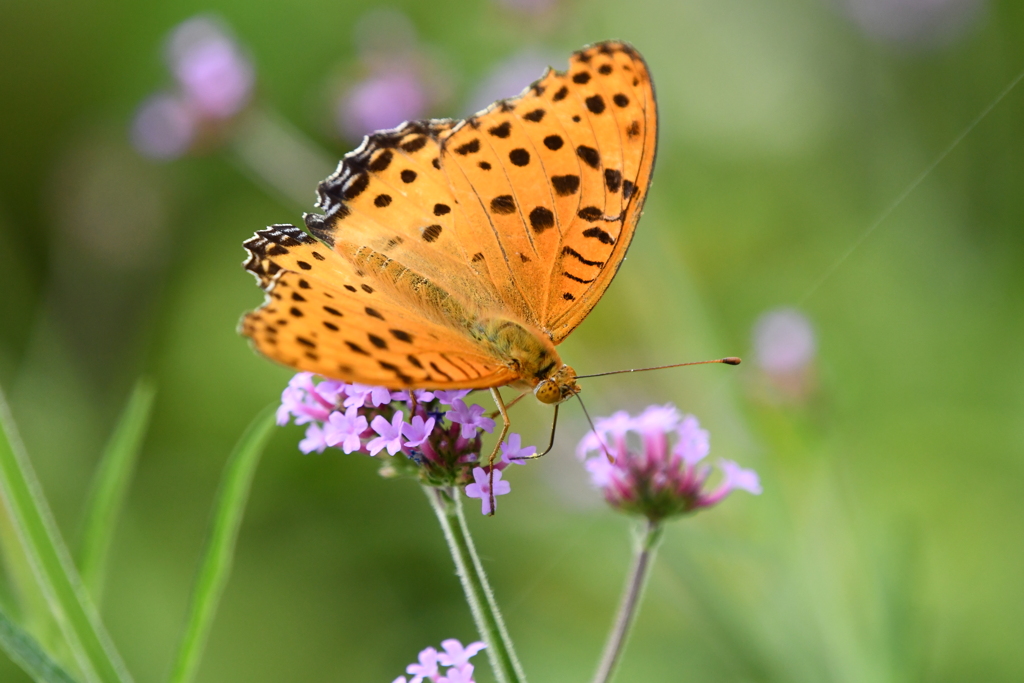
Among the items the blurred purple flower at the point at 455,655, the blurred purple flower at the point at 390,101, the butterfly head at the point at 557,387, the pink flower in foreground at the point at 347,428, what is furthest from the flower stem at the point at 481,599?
the blurred purple flower at the point at 390,101

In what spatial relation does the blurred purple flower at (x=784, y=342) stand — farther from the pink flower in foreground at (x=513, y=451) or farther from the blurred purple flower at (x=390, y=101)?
the pink flower in foreground at (x=513, y=451)

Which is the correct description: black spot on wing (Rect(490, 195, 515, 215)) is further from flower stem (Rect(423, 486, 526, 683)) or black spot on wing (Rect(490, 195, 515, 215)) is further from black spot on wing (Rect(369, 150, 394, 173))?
flower stem (Rect(423, 486, 526, 683))

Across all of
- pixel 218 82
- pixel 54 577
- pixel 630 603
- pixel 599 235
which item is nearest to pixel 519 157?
pixel 599 235

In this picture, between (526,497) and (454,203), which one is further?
(526,497)

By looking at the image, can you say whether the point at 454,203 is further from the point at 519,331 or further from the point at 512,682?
the point at 512,682

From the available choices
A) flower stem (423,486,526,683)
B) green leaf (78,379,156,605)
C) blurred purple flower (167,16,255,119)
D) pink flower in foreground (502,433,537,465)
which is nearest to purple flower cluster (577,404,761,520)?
pink flower in foreground (502,433,537,465)

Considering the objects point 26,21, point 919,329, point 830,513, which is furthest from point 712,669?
point 26,21
